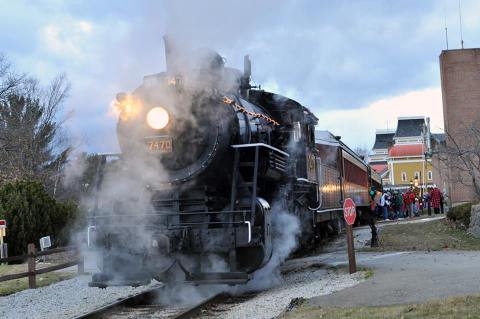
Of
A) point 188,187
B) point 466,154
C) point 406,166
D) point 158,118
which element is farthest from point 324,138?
point 406,166

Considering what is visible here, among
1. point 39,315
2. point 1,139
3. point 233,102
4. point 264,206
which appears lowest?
point 39,315

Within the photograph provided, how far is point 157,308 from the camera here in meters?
8.41

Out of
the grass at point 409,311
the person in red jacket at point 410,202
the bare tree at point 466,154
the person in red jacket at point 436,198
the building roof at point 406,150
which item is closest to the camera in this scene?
the grass at point 409,311

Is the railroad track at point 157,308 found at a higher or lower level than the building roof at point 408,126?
lower

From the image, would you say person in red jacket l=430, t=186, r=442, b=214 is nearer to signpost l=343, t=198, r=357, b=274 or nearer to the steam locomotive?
signpost l=343, t=198, r=357, b=274

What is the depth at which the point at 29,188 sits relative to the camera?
18.3 m

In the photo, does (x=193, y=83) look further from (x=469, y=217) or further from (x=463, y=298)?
(x=469, y=217)

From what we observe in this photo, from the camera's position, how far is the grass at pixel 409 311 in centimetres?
612

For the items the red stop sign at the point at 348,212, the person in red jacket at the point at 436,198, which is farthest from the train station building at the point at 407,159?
the red stop sign at the point at 348,212

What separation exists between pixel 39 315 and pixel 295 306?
12.6 ft

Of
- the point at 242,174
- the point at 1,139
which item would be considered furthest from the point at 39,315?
the point at 1,139

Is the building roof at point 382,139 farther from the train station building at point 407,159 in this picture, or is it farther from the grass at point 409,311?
the grass at point 409,311

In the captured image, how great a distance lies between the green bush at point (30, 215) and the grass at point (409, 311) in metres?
12.8

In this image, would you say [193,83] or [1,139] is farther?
[1,139]
